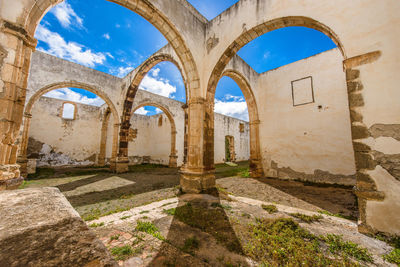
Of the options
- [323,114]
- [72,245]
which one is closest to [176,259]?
[72,245]

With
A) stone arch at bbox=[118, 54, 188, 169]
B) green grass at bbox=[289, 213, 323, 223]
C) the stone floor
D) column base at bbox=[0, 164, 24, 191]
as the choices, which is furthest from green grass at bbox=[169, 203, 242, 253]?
stone arch at bbox=[118, 54, 188, 169]

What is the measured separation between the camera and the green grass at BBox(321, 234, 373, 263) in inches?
68.9

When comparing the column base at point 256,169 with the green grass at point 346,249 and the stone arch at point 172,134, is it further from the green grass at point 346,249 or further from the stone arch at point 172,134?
the stone arch at point 172,134

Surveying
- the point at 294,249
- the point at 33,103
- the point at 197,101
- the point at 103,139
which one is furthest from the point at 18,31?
the point at 103,139

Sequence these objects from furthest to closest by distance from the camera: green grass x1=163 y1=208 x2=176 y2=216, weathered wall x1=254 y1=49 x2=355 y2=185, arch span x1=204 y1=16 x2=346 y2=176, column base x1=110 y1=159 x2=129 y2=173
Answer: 1. column base x1=110 y1=159 x2=129 y2=173
2. weathered wall x1=254 y1=49 x2=355 y2=185
3. arch span x1=204 y1=16 x2=346 y2=176
4. green grass x1=163 y1=208 x2=176 y2=216

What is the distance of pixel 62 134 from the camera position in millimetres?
11477

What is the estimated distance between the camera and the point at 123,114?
9203mm

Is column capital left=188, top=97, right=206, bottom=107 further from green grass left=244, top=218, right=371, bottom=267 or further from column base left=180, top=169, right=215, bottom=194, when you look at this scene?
green grass left=244, top=218, right=371, bottom=267

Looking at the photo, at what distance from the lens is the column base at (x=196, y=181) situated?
423 cm

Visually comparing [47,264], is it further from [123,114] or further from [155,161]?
[155,161]

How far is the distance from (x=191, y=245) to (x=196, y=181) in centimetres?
233

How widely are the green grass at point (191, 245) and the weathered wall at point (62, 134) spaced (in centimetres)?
1286

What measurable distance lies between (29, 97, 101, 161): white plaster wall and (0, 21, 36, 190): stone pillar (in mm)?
11060

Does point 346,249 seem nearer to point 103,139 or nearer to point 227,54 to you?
point 227,54
